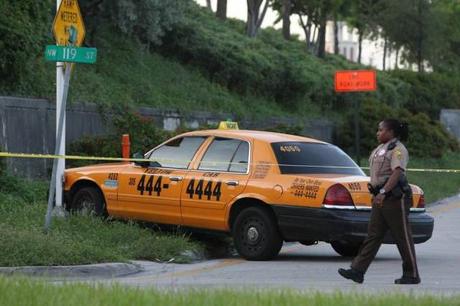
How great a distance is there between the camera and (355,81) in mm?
27406

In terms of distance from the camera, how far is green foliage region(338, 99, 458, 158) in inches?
1455

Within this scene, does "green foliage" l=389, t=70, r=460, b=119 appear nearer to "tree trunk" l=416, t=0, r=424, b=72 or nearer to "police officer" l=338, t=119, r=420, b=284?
"tree trunk" l=416, t=0, r=424, b=72

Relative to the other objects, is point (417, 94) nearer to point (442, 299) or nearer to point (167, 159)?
point (167, 159)

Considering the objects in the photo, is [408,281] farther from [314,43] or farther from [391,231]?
[314,43]

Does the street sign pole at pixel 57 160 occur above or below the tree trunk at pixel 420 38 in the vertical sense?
below

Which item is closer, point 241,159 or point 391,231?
point 391,231

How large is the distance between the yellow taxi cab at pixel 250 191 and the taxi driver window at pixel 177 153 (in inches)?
0.5

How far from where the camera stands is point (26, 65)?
20844 mm

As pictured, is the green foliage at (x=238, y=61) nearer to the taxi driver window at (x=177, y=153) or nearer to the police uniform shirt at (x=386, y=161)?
the taxi driver window at (x=177, y=153)

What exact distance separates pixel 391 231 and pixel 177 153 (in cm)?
447

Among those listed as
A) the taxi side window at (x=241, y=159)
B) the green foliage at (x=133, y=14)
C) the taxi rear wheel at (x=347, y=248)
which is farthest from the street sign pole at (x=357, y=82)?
the taxi side window at (x=241, y=159)

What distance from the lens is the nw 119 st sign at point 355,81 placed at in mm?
26922

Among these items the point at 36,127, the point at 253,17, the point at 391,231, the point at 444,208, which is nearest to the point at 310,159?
the point at 391,231

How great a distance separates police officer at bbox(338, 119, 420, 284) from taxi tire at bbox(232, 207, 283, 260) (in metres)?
2.46
